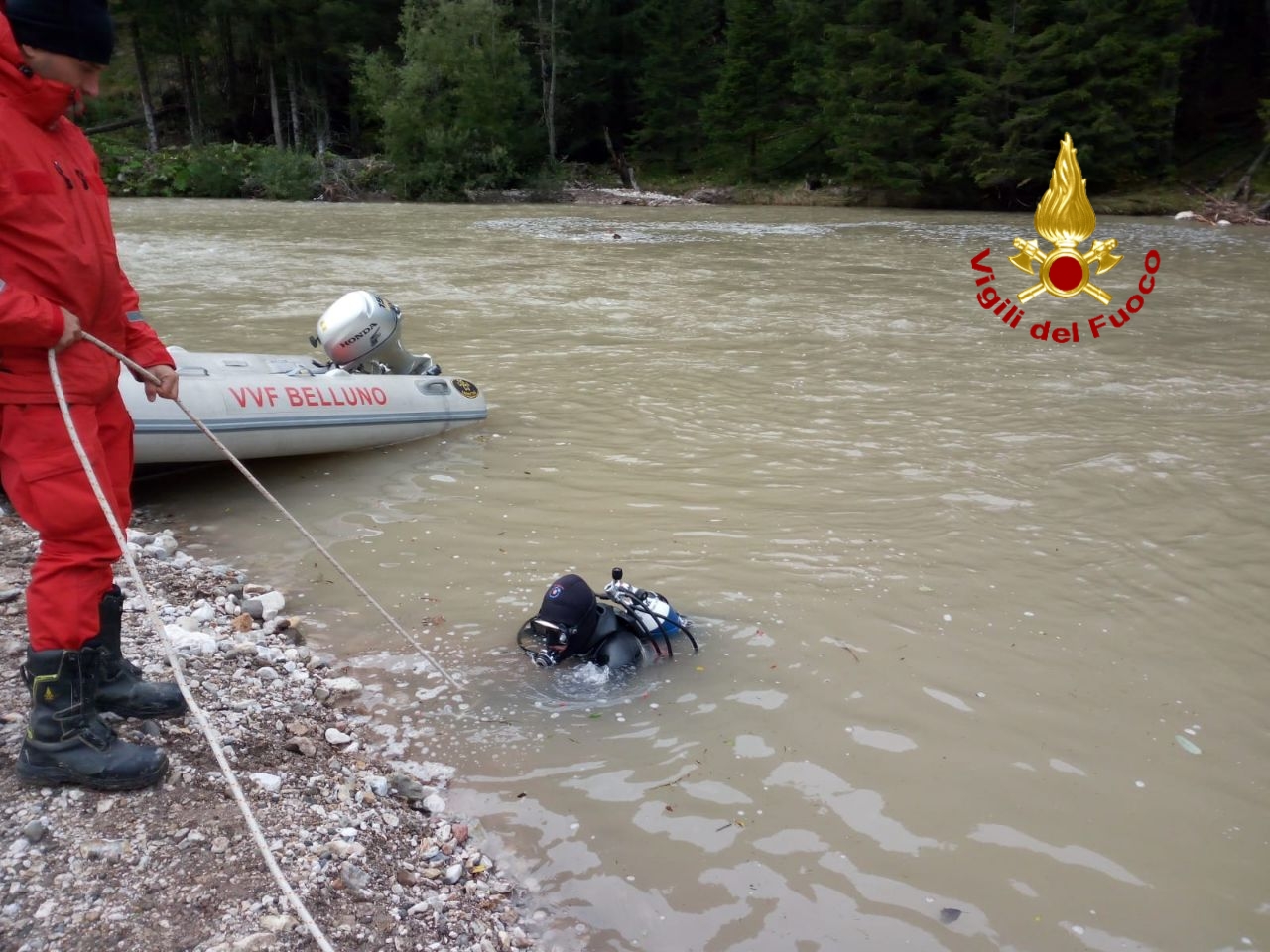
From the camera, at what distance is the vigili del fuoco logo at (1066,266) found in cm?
937

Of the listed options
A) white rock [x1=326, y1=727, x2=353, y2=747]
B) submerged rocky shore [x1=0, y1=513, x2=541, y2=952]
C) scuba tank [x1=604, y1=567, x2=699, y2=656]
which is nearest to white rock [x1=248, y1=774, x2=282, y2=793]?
submerged rocky shore [x1=0, y1=513, x2=541, y2=952]

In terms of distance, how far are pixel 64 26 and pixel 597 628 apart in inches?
94.6

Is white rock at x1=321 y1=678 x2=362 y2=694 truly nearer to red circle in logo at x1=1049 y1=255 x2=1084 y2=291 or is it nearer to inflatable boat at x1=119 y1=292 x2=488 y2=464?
inflatable boat at x1=119 y1=292 x2=488 y2=464

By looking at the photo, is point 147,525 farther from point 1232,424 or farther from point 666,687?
point 1232,424

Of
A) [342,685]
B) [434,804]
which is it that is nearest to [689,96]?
[342,685]

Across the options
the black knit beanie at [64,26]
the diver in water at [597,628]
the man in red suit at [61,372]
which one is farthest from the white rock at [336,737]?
the black knit beanie at [64,26]

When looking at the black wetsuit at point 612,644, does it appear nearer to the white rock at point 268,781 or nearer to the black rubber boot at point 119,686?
the white rock at point 268,781

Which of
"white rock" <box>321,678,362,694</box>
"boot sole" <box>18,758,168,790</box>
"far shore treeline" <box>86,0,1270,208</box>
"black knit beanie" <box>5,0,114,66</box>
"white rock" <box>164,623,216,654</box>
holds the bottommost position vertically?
"white rock" <box>321,678,362,694</box>

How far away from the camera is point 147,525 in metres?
4.93

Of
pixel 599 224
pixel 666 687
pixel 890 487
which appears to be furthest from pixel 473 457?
pixel 599 224

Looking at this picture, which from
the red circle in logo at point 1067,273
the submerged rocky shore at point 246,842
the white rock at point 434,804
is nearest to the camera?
the submerged rocky shore at point 246,842

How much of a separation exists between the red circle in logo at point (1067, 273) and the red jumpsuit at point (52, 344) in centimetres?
1206

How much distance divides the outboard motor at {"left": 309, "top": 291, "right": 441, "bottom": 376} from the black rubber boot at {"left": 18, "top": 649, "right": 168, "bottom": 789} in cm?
410

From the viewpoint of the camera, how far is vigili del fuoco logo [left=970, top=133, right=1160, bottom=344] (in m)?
9.37
